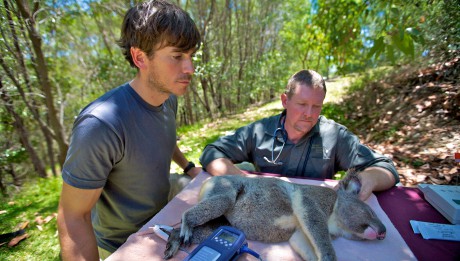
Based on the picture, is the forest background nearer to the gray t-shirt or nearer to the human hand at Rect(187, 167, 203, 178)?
the gray t-shirt

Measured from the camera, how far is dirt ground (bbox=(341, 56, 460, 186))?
13.7 feet

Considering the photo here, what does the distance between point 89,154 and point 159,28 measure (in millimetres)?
1193

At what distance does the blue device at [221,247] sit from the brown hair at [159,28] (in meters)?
1.61

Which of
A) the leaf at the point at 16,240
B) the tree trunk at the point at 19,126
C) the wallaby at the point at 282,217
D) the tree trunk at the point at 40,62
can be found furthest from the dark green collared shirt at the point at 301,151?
the tree trunk at the point at 19,126

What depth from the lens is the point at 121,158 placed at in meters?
2.31

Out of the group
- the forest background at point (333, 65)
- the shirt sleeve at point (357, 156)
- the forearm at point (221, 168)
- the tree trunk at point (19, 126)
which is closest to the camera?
the shirt sleeve at point (357, 156)

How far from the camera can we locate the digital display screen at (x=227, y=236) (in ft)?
5.72

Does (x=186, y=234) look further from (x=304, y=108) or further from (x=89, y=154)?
(x=304, y=108)

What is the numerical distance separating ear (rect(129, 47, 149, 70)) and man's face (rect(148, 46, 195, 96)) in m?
0.06

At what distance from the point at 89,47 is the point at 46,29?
7.85 metres

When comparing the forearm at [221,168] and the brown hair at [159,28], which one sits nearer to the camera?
the brown hair at [159,28]

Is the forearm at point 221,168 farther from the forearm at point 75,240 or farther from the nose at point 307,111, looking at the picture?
the forearm at point 75,240

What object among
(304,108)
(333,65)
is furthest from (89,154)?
(333,65)

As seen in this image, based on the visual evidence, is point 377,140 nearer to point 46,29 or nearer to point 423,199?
point 423,199
